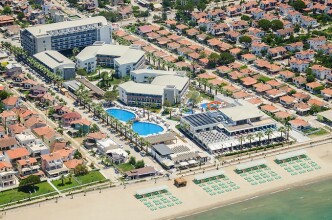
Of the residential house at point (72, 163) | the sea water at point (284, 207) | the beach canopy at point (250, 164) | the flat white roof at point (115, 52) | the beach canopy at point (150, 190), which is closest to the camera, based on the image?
the sea water at point (284, 207)

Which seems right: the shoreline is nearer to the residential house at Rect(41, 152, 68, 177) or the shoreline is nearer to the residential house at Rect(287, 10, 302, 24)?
the residential house at Rect(41, 152, 68, 177)

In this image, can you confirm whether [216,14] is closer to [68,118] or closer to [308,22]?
[308,22]

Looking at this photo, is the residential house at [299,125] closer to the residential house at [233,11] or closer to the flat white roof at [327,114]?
the flat white roof at [327,114]

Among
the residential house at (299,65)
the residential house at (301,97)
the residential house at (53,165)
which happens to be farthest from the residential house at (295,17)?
the residential house at (53,165)

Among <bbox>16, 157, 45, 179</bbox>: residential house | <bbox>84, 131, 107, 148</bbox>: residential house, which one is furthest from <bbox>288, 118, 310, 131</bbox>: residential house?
<bbox>16, 157, 45, 179</bbox>: residential house

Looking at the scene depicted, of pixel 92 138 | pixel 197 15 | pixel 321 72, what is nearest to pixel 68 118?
pixel 92 138

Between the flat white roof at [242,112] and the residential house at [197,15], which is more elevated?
the flat white roof at [242,112]
